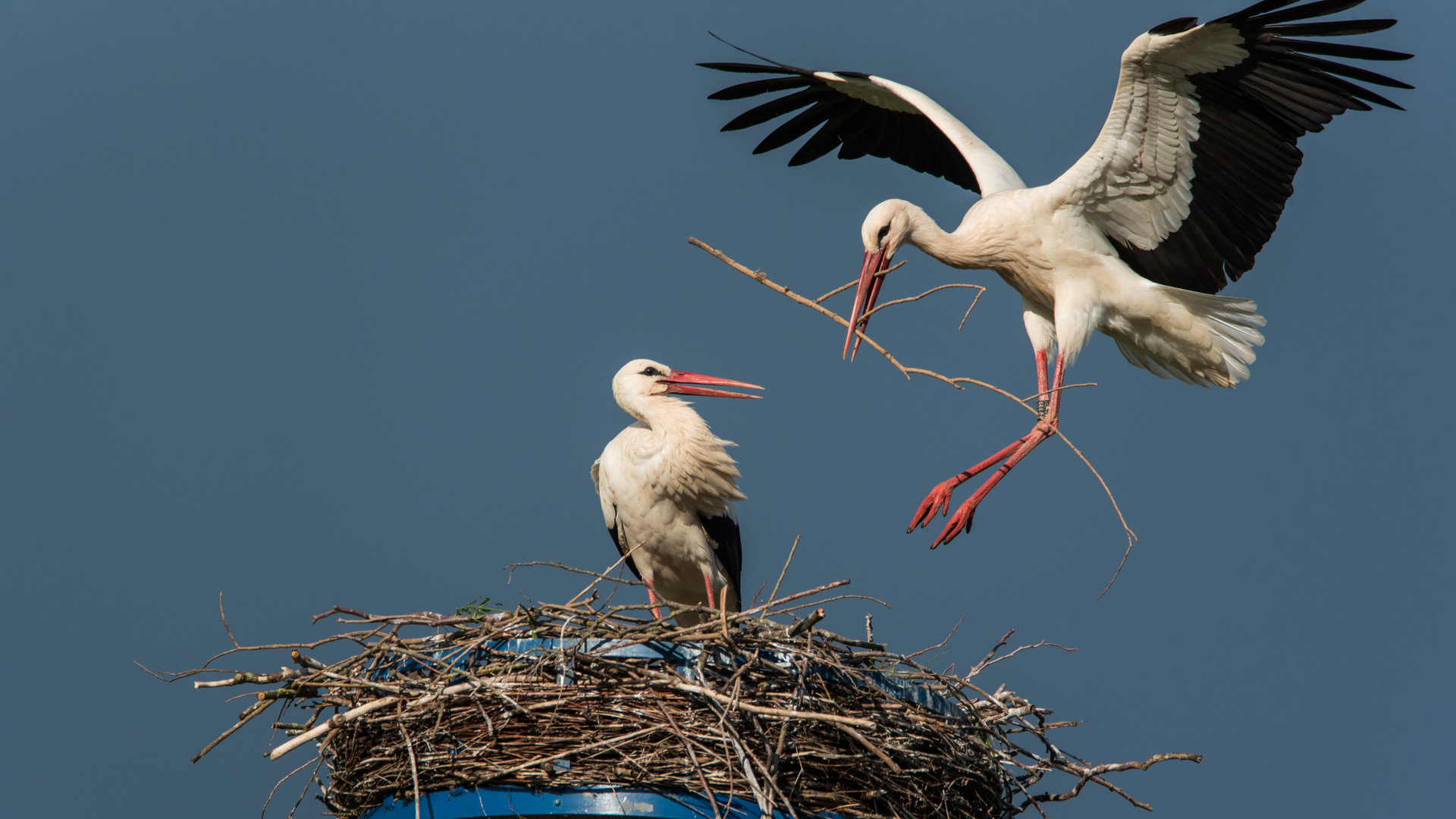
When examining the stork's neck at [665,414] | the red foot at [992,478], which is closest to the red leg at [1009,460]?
the red foot at [992,478]

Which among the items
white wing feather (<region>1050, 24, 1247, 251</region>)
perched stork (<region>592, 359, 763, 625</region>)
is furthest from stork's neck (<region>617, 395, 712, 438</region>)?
white wing feather (<region>1050, 24, 1247, 251</region>)

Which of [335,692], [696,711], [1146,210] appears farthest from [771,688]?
[1146,210]

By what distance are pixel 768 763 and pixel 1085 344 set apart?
3103 mm

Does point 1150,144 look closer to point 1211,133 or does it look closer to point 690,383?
point 1211,133

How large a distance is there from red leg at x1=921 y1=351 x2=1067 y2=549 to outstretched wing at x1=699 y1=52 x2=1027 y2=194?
4.53 ft

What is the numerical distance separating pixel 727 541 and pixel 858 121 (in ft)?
9.74

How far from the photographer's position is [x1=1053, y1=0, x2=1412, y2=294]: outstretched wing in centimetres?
526

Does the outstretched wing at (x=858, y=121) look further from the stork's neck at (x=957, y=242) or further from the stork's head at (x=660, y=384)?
the stork's head at (x=660, y=384)

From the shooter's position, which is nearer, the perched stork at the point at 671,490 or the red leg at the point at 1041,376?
the perched stork at the point at 671,490

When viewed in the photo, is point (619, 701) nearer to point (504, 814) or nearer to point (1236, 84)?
point (504, 814)

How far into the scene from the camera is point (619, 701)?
3.62 metres

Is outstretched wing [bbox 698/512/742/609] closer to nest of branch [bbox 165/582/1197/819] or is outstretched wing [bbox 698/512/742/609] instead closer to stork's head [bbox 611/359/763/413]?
stork's head [bbox 611/359/763/413]

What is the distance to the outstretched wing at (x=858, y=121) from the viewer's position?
22.6ft

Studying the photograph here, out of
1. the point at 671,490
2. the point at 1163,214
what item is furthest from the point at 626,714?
the point at 1163,214
